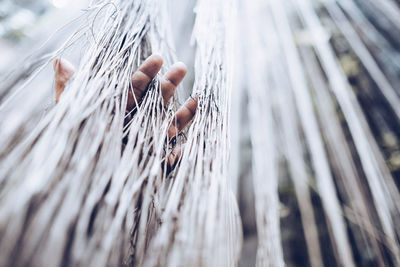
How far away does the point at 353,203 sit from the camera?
0.94 meters

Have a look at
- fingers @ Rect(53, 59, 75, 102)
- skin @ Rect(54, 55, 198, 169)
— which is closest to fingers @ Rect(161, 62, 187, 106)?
skin @ Rect(54, 55, 198, 169)

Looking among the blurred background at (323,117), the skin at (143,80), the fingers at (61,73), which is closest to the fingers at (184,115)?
the skin at (143,80)

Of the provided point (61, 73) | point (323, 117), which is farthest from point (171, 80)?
point (323, 117)

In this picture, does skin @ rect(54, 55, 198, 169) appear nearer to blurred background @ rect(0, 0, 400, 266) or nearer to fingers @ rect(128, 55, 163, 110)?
fingers @ rect(128, 55, 163, 110)

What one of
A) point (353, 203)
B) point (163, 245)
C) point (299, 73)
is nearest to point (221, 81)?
point (163, 245)

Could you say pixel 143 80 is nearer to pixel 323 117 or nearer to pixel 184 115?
pixel 184 115

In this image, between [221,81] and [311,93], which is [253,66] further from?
[221,81]

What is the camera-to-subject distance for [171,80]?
0.45 metres

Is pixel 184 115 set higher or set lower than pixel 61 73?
lower

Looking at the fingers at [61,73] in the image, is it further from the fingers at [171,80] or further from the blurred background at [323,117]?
the blurred background at [323,117]

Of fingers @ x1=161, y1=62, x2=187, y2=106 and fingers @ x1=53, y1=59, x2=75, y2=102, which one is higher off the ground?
fingers @ x1=53, y1=59, x2=75, y2=102

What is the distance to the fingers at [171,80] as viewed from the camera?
1.44 feet

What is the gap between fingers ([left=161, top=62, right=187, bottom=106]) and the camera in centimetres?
44

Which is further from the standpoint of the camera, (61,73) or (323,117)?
→ (323,117)
